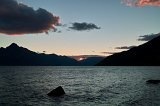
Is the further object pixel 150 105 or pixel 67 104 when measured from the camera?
pixel 67 104

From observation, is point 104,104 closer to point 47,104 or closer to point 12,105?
point 47,104

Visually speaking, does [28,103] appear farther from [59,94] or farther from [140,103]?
[140,103]

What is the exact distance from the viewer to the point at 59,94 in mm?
60469

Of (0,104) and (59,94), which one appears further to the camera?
(59,94)

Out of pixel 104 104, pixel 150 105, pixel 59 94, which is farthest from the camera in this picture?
pixel 59 94

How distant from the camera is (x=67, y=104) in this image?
158ft

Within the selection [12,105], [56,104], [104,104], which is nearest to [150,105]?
[104,104]

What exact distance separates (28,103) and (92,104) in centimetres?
1190

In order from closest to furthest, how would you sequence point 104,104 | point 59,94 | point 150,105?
point 150,105 → point 104,104 → point 59,94

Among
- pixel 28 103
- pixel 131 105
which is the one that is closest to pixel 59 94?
pixel 28 103

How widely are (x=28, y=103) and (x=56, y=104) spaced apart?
5413 millimetres

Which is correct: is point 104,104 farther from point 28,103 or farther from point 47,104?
point 28,103

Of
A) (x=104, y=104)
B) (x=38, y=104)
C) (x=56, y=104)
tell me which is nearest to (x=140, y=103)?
(x=104, y=104)

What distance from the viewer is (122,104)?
152ft
